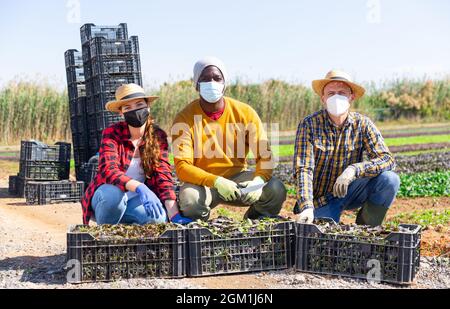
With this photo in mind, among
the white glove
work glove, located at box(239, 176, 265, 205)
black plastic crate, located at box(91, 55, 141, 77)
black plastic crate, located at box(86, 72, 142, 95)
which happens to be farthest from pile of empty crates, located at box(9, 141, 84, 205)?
the white glove

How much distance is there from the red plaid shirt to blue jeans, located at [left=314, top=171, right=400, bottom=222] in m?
1.31

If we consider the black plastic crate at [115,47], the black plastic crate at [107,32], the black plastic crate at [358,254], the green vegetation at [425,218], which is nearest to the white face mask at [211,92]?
the black plastic crate at [358,254]

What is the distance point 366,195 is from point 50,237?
334 centimetres

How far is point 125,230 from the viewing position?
4664 millimetres

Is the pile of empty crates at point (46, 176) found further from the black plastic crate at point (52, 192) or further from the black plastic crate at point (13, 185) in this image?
the black plastic crate at point (13, 185)

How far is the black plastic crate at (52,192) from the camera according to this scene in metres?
9.66

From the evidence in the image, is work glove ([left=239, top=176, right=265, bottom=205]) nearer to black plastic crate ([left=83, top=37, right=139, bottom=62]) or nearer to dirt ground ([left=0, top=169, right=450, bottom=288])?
dirt ground ([left=0, top=169, right=450, bottom=288])

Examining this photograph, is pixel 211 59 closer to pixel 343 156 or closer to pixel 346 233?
pixel 343 156

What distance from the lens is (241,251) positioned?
15.5 feet

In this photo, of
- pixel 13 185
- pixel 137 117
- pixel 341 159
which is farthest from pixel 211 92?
pixel 13 185

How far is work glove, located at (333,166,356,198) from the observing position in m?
5.12

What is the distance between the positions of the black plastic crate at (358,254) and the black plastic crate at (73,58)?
741cm

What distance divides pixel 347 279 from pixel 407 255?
454 mm
